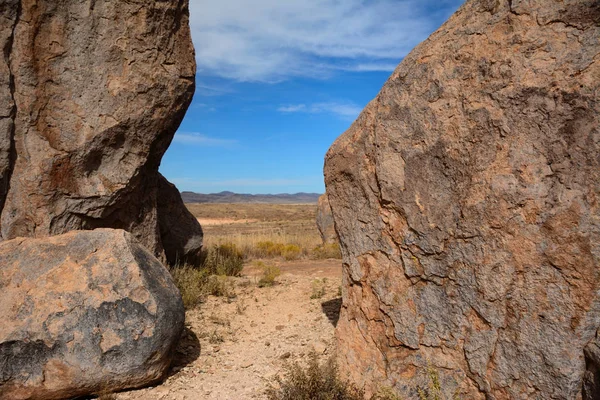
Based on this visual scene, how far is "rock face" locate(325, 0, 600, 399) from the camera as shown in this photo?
9.26 ft

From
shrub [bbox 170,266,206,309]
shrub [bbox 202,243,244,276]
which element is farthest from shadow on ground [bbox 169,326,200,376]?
shrub [bbox 202,243,244,276]

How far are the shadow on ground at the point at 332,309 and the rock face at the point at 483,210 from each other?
4.76ft

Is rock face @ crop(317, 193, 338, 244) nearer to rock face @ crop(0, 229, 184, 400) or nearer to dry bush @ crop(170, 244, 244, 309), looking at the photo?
dry bush @ crop(170, 244, 244, 309)

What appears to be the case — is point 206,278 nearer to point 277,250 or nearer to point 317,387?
point 317,387

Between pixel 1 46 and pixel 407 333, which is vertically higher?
pixel 1 46

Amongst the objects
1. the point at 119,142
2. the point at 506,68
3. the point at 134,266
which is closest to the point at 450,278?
the point at 506,68

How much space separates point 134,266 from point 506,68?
3114 millimetres

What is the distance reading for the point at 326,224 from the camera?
1325 centimetres

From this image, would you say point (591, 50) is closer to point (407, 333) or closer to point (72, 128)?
point (407, 333)

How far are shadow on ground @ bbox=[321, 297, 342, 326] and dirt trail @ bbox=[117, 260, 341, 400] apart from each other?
1cm

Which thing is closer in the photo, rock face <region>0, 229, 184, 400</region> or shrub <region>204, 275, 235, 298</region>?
rock face <region>0, 229, 184, 400</region>

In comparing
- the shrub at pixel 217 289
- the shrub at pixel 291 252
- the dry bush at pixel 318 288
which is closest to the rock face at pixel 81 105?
the shrub at pixel 217 289

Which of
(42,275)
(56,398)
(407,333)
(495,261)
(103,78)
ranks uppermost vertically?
(103,78)

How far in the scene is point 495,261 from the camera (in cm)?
311
